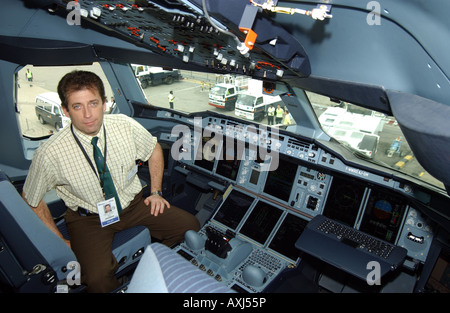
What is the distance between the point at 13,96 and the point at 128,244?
2.20 m

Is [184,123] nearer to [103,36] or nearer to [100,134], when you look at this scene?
[103,36]

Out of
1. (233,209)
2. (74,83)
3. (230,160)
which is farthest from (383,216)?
(74,83)

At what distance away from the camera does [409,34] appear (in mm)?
993

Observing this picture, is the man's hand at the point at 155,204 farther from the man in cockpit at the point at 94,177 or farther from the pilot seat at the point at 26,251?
the pilot seat at the point at 26,251

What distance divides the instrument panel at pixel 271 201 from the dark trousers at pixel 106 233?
0.37 meters

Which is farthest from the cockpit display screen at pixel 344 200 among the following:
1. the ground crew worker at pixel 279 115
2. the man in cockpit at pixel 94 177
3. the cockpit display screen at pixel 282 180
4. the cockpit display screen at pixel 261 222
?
the ground crew worker at pixel 279 115

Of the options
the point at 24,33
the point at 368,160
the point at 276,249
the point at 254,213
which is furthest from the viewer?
the point at 254,213

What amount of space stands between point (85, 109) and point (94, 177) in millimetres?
514

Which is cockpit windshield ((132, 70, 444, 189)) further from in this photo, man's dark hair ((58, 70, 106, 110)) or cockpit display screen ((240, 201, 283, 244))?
man's dark hair ((58, 70, 106, 110))

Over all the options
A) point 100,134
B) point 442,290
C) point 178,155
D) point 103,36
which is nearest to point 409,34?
point 100,134

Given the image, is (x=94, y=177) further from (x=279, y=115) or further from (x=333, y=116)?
(x=333, y=116)

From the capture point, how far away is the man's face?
6.17 feet

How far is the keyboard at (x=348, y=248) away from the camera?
2439mm

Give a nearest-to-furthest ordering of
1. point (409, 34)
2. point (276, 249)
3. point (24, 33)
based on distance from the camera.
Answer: point (409, 34), point (24, 33), point (276, 249)
